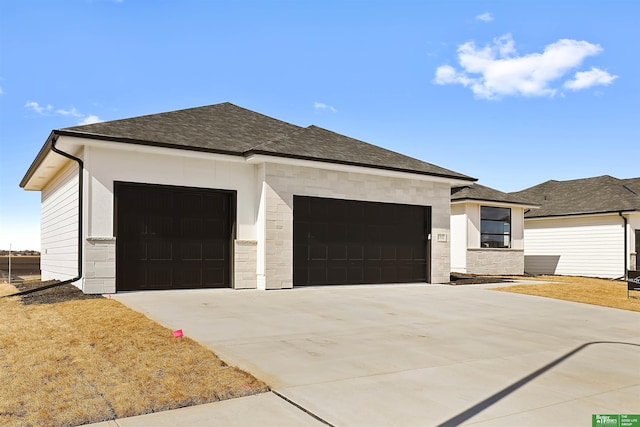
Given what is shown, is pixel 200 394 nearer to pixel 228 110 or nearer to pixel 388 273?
pixel 388 273

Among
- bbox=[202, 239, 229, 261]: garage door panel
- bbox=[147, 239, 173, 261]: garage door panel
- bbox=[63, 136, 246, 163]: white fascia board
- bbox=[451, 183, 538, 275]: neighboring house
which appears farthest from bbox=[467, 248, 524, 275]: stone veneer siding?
bbox=[147, 239, 173, 261]: garage door panel

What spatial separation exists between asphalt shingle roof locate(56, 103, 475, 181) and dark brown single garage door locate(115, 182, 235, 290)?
1.35 m

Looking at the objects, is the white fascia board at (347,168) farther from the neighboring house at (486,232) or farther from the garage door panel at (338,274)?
the neighboring house at (486,232)

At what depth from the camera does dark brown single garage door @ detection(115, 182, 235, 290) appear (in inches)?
527

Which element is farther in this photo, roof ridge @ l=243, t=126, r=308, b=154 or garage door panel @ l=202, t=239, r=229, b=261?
garage door panel @ l=202, t=239, r=229, b=261

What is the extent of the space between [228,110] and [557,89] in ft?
40.1

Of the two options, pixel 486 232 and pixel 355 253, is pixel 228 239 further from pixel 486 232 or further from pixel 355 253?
pixel 486 232

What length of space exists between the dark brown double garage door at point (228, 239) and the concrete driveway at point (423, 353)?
113 centimetres

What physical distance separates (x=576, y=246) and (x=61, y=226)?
2457 cm

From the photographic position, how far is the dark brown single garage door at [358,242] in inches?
617

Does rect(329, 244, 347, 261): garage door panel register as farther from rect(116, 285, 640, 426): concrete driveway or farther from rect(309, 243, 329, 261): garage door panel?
rect(116, 285, 640, 426): concrete driveway

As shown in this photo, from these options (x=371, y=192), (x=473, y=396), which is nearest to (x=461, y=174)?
(x=371, y=192)

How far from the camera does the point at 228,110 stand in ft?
60.6

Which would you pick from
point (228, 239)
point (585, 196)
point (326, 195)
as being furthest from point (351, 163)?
point (585, 196)
